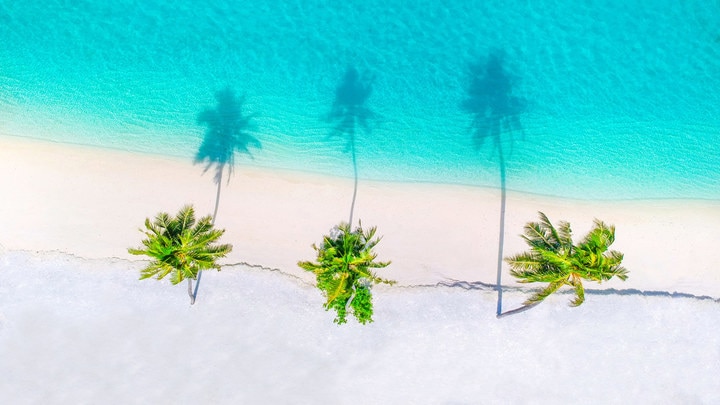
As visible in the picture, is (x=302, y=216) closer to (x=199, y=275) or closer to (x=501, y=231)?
(x=199, y=275)

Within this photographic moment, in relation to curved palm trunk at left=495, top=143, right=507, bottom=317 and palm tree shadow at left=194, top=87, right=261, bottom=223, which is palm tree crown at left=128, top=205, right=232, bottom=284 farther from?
curved palm trunk at left=495, top=143, right=507, bottom=317

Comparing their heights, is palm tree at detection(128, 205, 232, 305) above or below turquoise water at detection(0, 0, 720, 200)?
below

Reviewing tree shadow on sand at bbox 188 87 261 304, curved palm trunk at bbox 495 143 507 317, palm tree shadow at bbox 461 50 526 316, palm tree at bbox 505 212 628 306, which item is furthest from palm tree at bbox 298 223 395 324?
palm tree shadow at bbox 461 50 526 316

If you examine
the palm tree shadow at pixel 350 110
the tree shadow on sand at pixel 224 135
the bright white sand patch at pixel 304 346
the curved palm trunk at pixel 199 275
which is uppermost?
the palm tree shadow at pixel 350 110

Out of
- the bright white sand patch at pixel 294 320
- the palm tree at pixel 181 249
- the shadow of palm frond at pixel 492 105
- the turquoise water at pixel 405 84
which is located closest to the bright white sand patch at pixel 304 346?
the bright white sand patch at pixel 294 320

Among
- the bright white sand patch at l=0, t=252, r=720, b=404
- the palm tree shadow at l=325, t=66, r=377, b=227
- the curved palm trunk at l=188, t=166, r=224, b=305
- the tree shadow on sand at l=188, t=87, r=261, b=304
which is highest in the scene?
the palm tree shadow at l=325, t=66, r=377, b=227

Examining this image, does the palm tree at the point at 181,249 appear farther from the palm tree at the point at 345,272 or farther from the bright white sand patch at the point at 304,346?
the palm tree at the point at 345,272

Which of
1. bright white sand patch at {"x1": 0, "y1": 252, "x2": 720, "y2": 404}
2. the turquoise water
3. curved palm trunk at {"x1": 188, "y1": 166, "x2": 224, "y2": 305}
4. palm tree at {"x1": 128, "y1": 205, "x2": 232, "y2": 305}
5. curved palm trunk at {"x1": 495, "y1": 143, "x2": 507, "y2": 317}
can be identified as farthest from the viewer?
the turquoise water
